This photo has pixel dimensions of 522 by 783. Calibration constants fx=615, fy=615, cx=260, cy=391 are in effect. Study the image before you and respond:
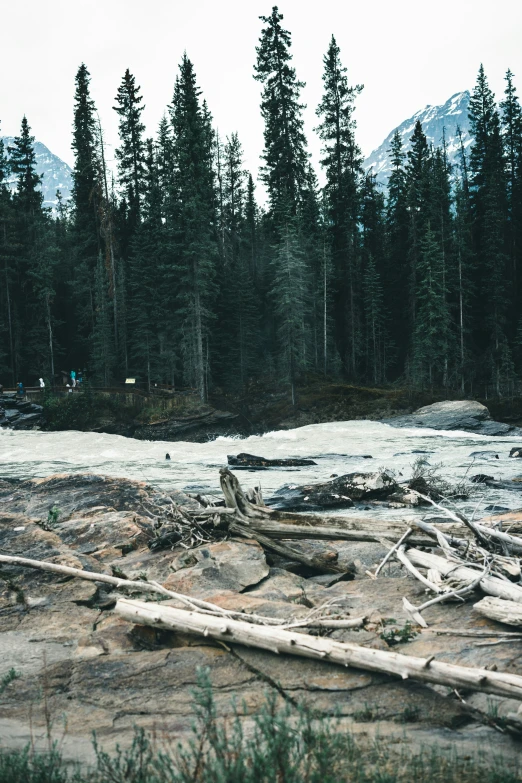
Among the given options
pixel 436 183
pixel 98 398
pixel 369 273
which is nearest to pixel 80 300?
pixel 98 398

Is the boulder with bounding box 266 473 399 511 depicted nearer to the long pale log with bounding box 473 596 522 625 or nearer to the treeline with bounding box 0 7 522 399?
the long pale log with bounding box 473 596 522 625

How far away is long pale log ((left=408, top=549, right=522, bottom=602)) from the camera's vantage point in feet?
18.3

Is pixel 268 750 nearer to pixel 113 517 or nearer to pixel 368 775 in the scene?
pixel 368 775

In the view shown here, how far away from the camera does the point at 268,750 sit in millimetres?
3275

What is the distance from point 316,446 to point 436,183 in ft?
117

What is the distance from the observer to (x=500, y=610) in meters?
5.30

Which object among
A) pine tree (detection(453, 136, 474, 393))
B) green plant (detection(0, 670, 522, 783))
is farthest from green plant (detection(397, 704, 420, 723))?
pine tree (detection(453, 136, 474, 393))

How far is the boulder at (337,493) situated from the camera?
1382cm

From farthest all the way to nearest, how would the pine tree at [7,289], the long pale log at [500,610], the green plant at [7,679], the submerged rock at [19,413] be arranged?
the pine tree at [7,289] → the submerged rock at [19,413] → the long pale log at [500,610] → the green plant at [7,679]

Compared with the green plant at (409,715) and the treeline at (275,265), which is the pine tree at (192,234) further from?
the green plant at (409,715)

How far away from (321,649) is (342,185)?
55496 mm

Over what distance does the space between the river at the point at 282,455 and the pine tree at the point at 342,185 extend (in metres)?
21.0

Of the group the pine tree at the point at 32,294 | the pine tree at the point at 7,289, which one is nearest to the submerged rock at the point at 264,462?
the pine tree at the point at 32,294

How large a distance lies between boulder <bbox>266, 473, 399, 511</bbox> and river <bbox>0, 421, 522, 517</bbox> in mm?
900
